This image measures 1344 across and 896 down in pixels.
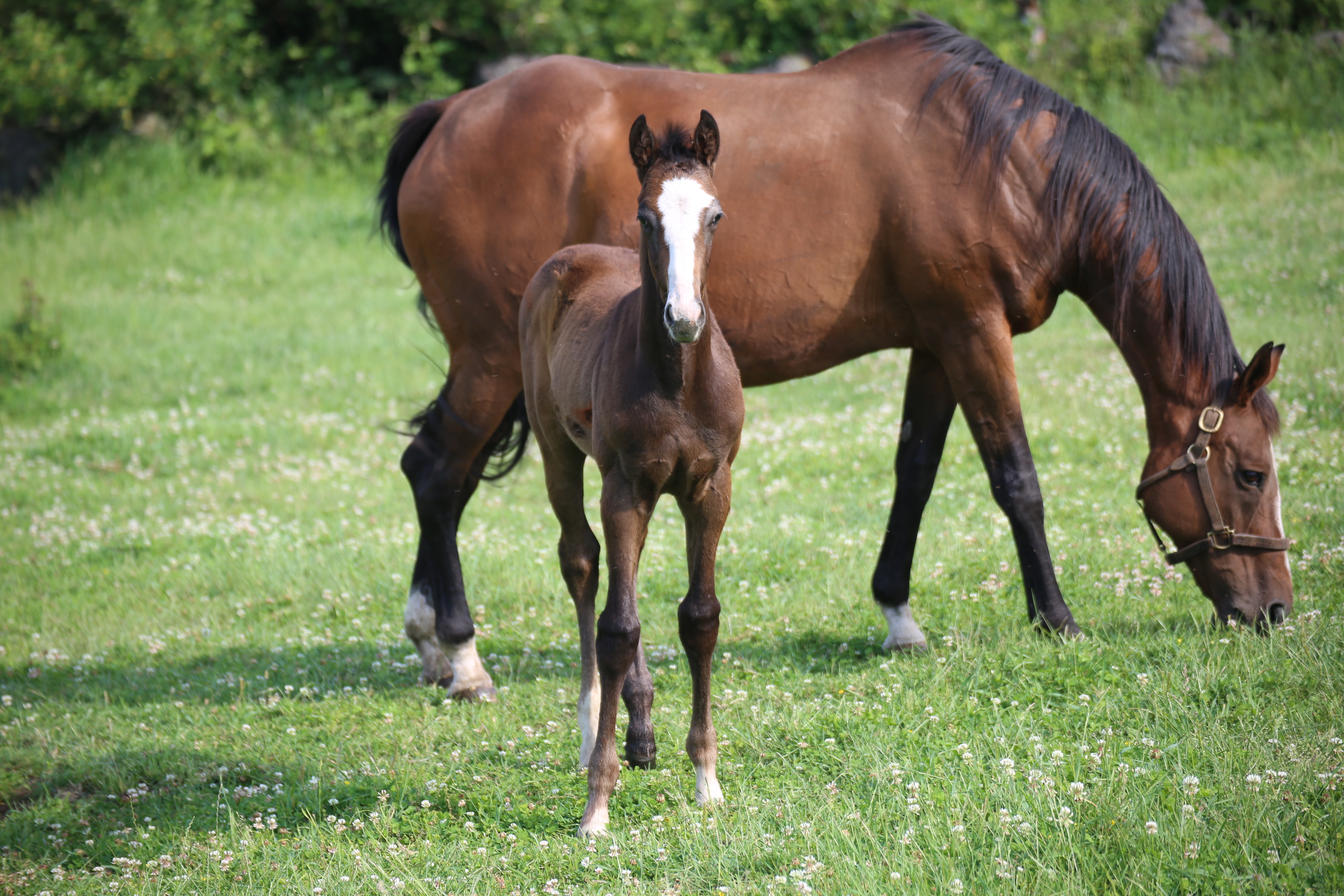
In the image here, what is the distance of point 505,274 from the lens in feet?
18.7

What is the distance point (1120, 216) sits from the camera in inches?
208

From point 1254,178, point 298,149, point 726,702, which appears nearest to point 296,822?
point 726,702

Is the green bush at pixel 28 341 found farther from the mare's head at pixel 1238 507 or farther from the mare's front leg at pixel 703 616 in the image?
the mare's head at pixel 1238 507

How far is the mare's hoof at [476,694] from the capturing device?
544 centimetres

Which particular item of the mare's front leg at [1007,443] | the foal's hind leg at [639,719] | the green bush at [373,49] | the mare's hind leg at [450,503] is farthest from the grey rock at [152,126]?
the foal's hind leg at [639,719]

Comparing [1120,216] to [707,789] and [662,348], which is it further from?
[707,789]

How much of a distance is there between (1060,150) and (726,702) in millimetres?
3017

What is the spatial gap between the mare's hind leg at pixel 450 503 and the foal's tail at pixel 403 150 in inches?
41.2

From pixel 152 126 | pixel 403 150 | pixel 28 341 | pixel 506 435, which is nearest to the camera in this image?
pixel 506 435

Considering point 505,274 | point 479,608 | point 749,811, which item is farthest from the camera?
point 479,608

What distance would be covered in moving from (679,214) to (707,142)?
0.40 metres

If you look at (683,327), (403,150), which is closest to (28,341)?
(403,150)

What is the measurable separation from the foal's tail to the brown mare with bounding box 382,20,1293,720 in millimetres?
366

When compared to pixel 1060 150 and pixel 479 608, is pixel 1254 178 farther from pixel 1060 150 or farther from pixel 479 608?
pixel 479 608
